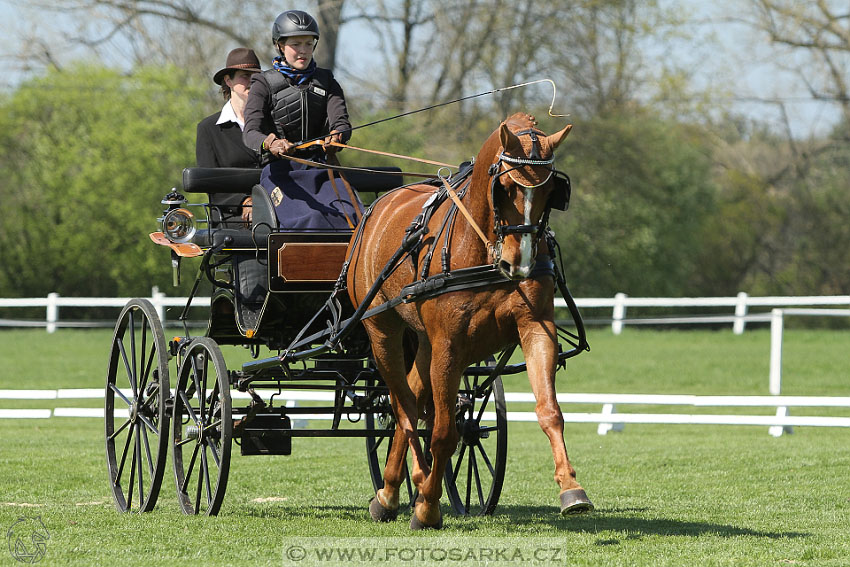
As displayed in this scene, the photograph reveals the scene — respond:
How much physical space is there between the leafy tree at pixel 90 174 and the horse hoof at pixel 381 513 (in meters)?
17.7

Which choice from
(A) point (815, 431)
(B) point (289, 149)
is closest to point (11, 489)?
(B) point (289, 149)

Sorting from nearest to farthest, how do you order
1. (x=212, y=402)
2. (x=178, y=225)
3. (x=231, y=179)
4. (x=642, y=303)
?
1. (x=212, y=402)
2. (x=178, y=225)
3. (x=231, y=179)
4. (x=642, y=303)

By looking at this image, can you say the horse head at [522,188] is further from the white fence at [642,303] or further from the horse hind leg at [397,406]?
the white fence at [642,303]

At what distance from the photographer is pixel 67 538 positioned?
5.81 metres

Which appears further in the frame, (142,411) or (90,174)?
(90,174)

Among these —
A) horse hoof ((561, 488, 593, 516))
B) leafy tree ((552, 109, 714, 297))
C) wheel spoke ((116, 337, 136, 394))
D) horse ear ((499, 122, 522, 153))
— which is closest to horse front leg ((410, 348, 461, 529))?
horse hoof ((561, 488, 593, 516))

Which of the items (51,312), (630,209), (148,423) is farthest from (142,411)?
(630,209)

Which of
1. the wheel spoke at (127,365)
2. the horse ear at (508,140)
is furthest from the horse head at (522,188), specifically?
the wheel spoke at (127,365)

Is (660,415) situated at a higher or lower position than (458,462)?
lower

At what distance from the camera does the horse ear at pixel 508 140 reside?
5.04 metres

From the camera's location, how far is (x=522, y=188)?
16.8 feet

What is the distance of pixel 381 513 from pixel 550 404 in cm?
182

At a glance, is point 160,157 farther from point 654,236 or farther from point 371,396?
point 371,396

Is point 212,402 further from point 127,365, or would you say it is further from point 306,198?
point 306,198
